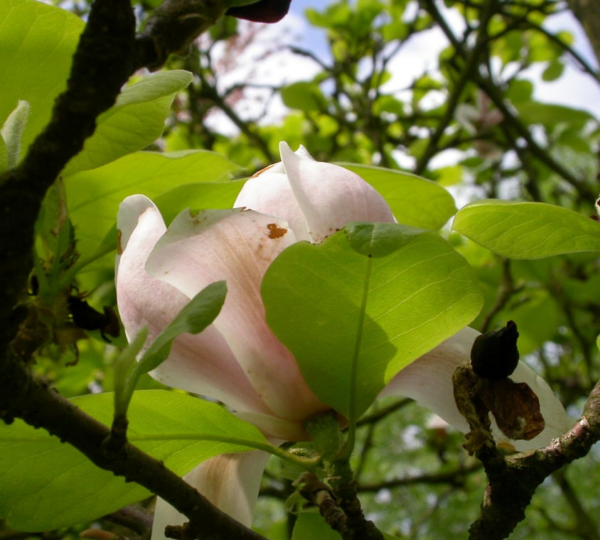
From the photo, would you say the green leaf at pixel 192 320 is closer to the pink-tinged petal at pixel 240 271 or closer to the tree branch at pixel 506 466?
the pink-tinged petal at pixel 240 271

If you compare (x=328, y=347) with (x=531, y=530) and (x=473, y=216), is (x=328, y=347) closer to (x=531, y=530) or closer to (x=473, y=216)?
(x=473, y=216)

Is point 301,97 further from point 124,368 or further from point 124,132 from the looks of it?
point 124,368

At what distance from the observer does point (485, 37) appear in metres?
1.78

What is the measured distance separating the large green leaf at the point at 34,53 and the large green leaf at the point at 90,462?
0.83 feet

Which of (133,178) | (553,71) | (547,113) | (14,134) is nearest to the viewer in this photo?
(14,134)

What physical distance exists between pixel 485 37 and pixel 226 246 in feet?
4.93

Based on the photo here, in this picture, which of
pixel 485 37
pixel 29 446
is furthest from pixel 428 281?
pixel 485 37

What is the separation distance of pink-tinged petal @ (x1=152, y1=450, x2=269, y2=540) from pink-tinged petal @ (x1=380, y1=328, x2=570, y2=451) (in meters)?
0.14

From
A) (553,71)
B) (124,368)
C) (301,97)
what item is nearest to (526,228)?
(124,368)

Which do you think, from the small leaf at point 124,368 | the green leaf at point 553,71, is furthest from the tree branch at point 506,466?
the green leaf at point 553,71

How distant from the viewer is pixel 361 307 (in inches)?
18.5

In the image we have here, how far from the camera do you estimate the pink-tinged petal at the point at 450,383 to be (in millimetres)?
551

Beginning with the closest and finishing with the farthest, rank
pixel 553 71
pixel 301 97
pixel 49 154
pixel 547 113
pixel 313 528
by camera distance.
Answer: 1. pixel 49 154
2. pixel 313 528
3. pixel 547 113
4. pixel 301 97
5. pixel 553 71

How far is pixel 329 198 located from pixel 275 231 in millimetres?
47
